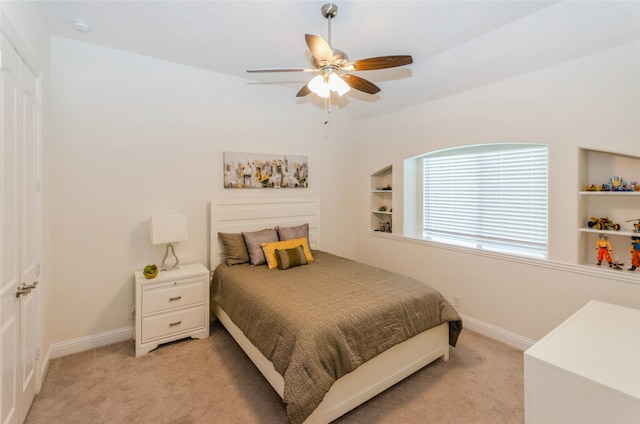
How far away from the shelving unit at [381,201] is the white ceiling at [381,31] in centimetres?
Answer: 162

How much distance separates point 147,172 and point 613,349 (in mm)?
3778

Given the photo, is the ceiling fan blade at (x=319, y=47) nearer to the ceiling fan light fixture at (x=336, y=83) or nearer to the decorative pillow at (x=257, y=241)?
the ceiling fan light fixture at (x=336, y=83)

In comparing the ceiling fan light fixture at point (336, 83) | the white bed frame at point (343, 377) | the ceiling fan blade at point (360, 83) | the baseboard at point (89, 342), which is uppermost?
the ceiling fan blade at point (360, 83)

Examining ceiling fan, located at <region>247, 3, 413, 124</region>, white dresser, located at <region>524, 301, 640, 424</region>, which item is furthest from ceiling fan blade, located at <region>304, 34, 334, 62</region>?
white dresser, located at <region>524, 301, 640, 424</region>

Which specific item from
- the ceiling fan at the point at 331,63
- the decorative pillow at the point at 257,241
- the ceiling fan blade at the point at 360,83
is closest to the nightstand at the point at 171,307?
the decorative pillow at the point at 257,241

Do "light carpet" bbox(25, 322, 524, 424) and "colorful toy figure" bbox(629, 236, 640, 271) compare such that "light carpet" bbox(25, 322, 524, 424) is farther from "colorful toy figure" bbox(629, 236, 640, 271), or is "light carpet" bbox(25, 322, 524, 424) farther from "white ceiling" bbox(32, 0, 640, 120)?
"white ceiling" bbox(32, 0, 640, 120)

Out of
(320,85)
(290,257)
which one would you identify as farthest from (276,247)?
(320,85)

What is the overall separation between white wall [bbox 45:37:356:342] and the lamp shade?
0.28m

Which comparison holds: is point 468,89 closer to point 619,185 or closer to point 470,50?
point 470,50

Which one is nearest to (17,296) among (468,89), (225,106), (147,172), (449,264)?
(147,172)

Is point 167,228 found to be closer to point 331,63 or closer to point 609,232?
point 331,63

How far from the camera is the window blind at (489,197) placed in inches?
119

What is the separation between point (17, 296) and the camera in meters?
1.78

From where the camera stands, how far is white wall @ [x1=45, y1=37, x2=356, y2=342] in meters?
2.75
